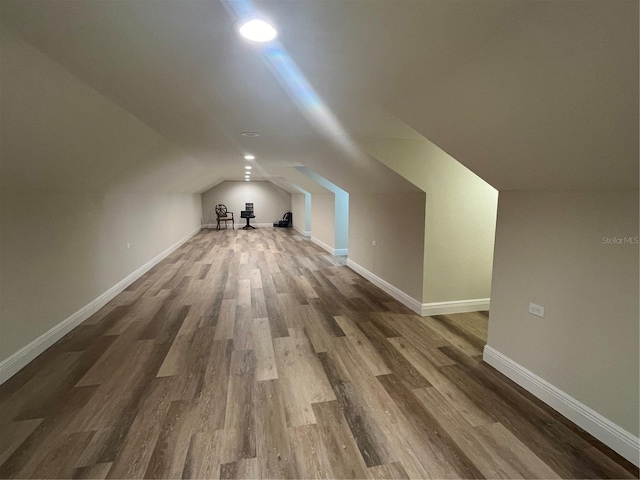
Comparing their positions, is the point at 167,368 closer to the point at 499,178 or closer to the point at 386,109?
the point at 386,109

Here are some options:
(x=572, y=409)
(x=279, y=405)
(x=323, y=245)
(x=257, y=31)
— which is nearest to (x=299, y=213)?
Result: (x=323, y=245)

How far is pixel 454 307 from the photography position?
3.85m

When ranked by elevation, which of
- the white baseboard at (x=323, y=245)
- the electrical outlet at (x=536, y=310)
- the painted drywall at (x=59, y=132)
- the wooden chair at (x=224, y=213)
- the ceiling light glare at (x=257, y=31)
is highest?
the ceiling light glare at (x=257, y=31)

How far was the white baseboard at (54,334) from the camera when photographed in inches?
95.0

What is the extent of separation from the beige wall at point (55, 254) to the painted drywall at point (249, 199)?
7909mm

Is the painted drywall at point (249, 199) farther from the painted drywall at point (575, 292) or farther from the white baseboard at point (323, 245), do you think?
the painted drywall at point (575, 292)

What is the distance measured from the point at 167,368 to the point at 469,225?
347cm

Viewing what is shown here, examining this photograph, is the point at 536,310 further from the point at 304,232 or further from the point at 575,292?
the point at 304,232

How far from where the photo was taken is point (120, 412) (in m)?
2.05

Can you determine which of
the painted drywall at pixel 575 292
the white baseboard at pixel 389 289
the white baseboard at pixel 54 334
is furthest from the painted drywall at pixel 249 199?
the painted drywall at pixel 575 292

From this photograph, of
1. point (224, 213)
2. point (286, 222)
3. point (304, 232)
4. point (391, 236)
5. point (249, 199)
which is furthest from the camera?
point (249, 199)

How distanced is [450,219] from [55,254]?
415 centimetres

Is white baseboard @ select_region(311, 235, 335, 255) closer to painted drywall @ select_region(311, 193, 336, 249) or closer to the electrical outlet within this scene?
painted drywall @ select_region(311, 193, 336, 249)

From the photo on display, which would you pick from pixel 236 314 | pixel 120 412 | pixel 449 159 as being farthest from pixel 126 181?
pixel 449 159
